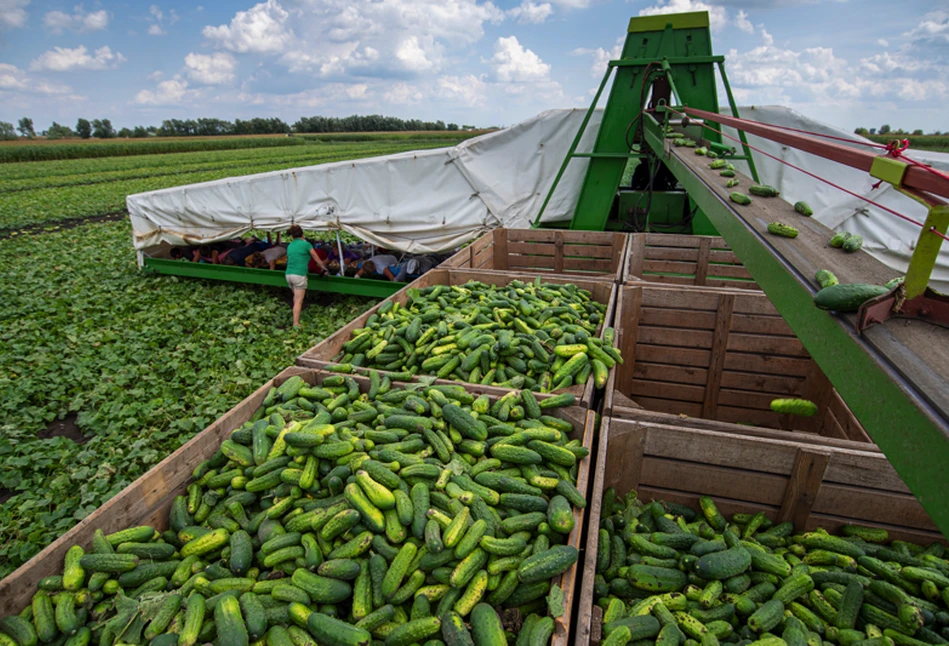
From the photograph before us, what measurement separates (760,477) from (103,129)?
10137cm

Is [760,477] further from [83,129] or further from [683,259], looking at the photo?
[83,129]

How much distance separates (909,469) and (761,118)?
29.8 feet

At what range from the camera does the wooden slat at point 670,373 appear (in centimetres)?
506

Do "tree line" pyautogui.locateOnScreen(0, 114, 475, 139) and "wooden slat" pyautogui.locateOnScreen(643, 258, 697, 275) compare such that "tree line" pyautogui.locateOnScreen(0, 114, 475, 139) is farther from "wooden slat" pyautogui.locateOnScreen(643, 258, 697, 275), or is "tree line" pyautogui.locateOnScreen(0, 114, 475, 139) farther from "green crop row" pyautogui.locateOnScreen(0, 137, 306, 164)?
"wooden slat" pyautogui.locateOnScreen(643, 258, 697, 275)

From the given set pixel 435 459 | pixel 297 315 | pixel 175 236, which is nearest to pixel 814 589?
pixel 435 459

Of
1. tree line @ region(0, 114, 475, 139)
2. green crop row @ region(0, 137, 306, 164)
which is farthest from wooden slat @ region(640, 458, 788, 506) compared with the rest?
tree line @ region(0, 114, 475, 139)

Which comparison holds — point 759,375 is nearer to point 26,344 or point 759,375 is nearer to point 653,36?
point 653,36

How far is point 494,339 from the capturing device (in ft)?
12.7

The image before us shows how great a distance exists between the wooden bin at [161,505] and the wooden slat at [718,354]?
2.52 metres

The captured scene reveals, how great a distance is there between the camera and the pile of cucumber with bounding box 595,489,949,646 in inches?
84.0

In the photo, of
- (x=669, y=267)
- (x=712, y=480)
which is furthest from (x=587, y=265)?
(x=712, y=480)

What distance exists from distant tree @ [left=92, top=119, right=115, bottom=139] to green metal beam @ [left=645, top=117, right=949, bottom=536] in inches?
3877

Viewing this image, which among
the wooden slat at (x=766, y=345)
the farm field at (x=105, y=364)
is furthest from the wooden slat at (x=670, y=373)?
the farm field at (x=105, y=364)

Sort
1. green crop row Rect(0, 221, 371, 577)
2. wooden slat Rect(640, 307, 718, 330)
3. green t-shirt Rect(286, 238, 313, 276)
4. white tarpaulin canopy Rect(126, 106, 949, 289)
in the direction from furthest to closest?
green t-shirt Rect(286, 238, 313, 276), white tarpaulin canopy Rect(126, 106, 949, 289), wooden slat Rect(640, 307, 718, 330), green crop row Rect(0, 221, 371, 577)
